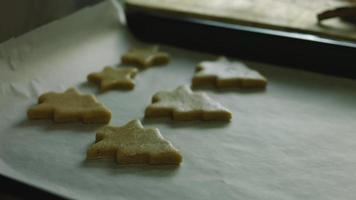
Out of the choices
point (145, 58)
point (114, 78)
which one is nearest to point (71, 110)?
point (114, 78)

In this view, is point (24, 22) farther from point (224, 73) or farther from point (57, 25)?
point (224, 73)

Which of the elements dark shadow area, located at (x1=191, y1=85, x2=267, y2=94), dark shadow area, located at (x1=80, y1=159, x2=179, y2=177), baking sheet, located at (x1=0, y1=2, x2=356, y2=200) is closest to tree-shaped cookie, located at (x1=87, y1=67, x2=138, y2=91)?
baking sheet, located at (x1=0, y1=2, x2=356, y2=200)

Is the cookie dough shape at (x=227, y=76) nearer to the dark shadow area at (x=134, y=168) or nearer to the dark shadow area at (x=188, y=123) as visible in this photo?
the dark shadow area at (x=188, y=123)

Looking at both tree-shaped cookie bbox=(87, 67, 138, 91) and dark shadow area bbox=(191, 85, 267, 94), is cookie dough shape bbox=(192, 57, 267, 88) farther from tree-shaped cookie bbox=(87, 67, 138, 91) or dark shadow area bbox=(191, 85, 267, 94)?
tree-shaped cookie bbox=(87, 67, 138, 91)

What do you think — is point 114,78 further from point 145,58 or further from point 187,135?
point 187,135

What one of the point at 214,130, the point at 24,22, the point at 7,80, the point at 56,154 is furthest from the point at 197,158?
the point at 24,22

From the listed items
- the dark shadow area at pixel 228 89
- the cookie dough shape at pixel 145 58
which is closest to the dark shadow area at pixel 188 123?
the dark shadow area at pixel 228 89

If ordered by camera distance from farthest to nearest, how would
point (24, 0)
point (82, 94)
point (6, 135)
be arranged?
point (24, 0), point (82, 94), point (6, 135)
